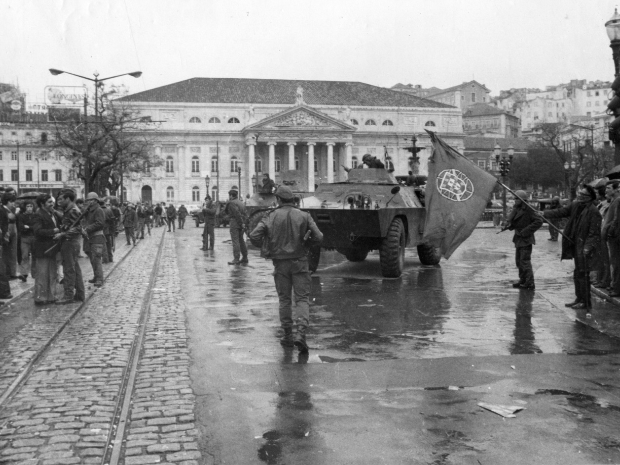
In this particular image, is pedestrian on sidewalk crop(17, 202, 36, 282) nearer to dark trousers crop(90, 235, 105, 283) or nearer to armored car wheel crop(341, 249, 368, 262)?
dark trousers crop(90, 235, 105, 283)

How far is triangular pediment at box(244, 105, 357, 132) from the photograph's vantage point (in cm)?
9519

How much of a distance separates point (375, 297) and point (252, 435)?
Answer: 23.3 feet

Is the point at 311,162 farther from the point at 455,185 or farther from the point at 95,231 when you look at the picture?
the point at 455,185

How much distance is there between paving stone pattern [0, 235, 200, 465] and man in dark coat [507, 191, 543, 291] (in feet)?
19.2

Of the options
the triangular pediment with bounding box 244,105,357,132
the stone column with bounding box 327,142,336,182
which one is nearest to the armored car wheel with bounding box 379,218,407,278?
the triangular pediment with bounding box 244,105,357,132

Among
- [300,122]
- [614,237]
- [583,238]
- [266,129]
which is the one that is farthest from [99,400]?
[300,122]

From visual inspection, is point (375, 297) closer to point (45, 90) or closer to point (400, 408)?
point (400, 408)

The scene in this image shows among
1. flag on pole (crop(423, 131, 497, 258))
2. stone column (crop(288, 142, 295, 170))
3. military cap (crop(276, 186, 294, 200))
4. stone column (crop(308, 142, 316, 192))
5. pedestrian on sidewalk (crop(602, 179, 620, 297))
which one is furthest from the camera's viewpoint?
stone column (crop(308, 142, 316, 192))

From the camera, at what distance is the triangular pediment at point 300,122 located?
9519 cm

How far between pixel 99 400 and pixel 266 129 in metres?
90.4

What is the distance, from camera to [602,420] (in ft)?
18.2

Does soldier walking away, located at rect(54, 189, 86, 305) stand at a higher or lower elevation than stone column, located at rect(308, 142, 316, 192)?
lower

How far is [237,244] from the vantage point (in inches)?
742

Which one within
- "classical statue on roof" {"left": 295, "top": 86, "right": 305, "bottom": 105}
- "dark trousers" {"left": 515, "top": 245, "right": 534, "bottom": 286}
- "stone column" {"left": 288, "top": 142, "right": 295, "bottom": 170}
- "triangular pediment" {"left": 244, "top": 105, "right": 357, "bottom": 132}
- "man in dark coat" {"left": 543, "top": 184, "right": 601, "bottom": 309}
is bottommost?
"dark trousers" {"left": 515, "top": 245, "right": 534, "bottom": 286}
